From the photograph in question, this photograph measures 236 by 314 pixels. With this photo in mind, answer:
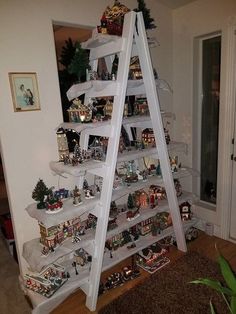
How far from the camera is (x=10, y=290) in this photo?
6.89ft

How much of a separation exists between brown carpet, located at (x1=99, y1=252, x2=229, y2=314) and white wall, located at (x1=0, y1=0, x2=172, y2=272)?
89 cm

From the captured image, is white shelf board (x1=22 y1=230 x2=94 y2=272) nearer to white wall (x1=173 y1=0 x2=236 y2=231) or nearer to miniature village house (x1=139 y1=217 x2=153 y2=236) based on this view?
miniature village house (x1=139 y1=217 x2=153 y2=236)

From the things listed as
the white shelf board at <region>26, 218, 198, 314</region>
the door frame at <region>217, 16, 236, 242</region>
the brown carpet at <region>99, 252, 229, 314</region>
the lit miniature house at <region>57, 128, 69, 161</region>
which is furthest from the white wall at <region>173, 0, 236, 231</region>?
the lit miniature house at <region>57, 128, 69, 161</region>

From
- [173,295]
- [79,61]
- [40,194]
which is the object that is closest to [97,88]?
[79,61]

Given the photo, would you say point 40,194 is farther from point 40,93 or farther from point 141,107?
point 141,107

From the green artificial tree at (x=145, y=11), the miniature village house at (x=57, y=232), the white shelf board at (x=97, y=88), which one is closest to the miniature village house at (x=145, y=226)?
the miniature village house at (x=57, y=232)

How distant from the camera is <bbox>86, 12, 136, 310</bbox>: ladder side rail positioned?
5.57 feet

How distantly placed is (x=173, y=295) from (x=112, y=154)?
121 centimetres

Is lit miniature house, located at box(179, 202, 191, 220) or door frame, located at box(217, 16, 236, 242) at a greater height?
door frame, located at box(217, 16, 236, 242)

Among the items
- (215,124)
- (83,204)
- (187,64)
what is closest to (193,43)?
(187,64)

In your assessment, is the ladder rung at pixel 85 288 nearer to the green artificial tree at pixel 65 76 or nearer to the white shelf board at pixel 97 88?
the green artificial tree at pixel 65 76

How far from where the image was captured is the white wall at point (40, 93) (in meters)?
1.69

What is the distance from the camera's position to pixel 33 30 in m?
1.76

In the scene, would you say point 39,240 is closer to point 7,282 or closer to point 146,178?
point 7,282
